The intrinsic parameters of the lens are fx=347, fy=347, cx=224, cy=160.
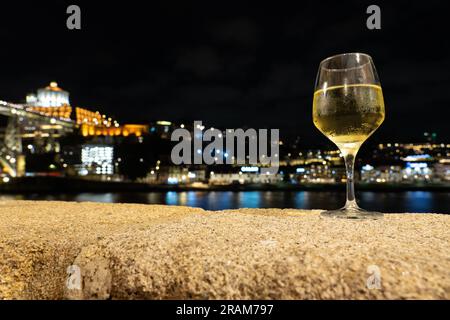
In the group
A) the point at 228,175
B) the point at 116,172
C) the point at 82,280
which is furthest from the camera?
the point at 228,175

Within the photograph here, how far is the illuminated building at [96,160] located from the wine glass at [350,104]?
71.4 m

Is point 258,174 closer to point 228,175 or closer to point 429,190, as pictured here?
point 228,175

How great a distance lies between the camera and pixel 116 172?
223 ft

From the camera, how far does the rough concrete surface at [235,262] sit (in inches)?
28.0

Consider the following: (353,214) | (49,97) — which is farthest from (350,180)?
(49,97)

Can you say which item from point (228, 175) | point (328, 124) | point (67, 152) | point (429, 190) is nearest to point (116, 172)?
point (67, 152)

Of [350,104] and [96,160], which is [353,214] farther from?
[96,160]

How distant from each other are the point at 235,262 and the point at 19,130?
74718 millimetres

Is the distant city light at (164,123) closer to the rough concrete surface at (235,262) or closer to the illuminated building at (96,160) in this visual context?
the illuminated building at (96,160)

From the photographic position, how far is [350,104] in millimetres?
1515

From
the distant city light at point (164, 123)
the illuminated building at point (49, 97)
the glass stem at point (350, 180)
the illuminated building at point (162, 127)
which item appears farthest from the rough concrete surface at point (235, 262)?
the illuminated building at point (49, 97)

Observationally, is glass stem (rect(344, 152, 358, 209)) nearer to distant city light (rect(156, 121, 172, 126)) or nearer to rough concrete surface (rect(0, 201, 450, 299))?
rough concrete surface (rect(0, 201, 450, 299))
